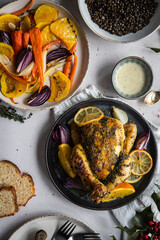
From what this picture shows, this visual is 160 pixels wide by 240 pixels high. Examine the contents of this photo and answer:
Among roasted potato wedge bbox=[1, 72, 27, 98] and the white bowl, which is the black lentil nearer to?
the white bowl

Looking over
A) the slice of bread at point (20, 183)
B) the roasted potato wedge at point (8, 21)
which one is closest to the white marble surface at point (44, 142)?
the slice of bread at point (20, 183)

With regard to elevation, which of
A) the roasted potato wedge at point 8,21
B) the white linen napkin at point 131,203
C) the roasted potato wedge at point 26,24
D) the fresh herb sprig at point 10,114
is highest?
the roasted potato wedge at point 8,21

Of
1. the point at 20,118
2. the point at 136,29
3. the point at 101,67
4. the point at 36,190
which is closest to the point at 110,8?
the point at 136,29

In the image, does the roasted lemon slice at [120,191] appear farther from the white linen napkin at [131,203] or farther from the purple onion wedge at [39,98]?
the purple onion wedge at [39,98]

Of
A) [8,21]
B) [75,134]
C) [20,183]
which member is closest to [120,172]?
[75,134]

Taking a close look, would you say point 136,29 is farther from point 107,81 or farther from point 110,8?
point 107,81

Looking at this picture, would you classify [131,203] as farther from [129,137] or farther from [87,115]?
[87,115]
